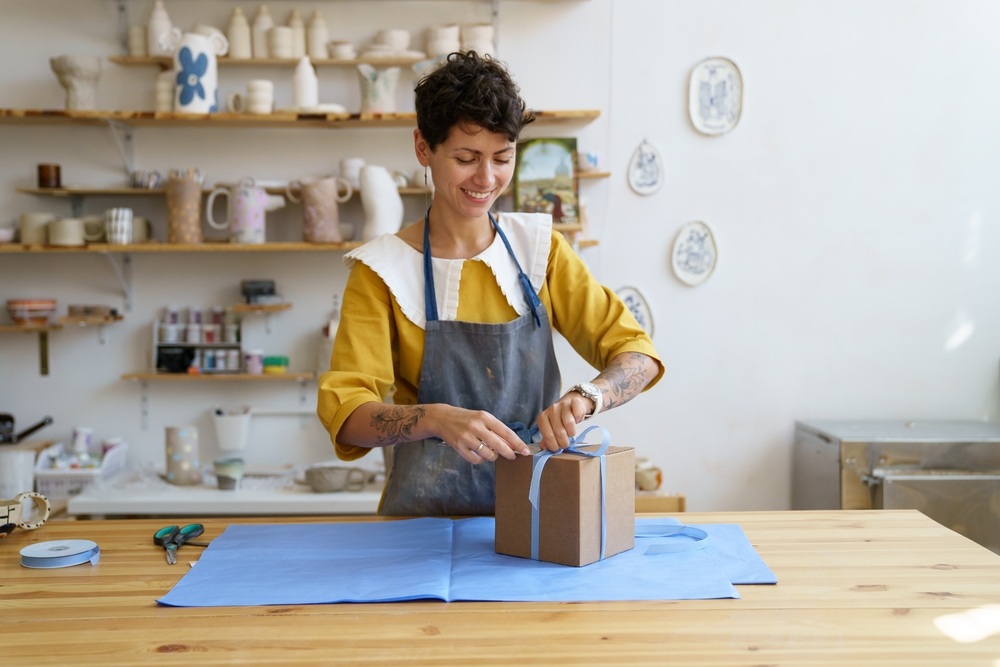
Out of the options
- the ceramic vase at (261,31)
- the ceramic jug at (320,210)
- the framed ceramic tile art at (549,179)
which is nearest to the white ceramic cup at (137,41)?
the ceramic vase at (261,31)

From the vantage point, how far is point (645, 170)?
3.55 metres

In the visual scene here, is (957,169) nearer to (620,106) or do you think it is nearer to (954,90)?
(954,90)

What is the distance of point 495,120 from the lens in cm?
166

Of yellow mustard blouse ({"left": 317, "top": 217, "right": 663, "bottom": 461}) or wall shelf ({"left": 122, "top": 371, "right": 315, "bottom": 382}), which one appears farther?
wall shelf ({"left": 122, "top": 371, "right": 315, "bottom": 382})

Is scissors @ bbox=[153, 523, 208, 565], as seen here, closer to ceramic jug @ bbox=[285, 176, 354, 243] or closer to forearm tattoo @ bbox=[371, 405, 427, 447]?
forearm tattoo @ bbox=[371, 405, 427, 447]

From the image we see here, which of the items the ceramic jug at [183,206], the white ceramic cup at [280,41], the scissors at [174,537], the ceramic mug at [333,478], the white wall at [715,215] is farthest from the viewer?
the white wall at [715,215]

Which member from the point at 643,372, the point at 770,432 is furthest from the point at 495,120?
the point at 770,432

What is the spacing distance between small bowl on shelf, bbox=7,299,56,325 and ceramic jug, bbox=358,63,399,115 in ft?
4.40

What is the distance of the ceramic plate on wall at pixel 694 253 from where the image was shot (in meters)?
3.56

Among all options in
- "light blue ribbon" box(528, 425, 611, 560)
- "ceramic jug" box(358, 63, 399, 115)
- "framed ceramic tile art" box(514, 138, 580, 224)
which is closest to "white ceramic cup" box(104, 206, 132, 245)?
"ceramic jug" box(358, 63, 399, 115)

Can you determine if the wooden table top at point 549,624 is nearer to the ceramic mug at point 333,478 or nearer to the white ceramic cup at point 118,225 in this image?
the ceramic mug at point 333,478

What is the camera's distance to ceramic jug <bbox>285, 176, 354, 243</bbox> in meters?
3.27

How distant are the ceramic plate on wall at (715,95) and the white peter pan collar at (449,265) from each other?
1834 millimetres

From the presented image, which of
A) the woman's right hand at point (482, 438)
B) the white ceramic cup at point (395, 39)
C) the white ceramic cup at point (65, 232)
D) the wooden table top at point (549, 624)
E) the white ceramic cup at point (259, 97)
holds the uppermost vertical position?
the white ceramic cup at point (395, 39)
